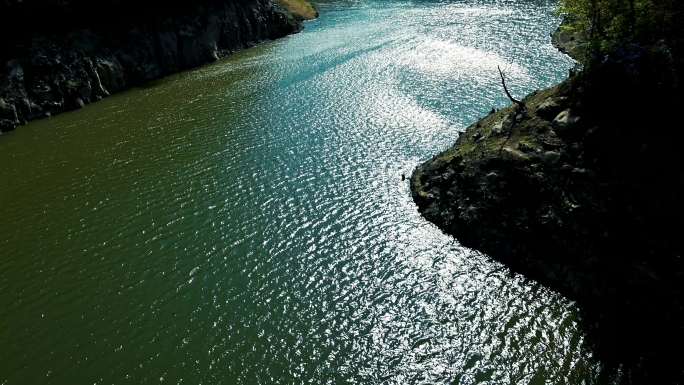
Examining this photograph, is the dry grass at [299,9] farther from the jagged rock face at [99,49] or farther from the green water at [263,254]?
the green water at [263,254]

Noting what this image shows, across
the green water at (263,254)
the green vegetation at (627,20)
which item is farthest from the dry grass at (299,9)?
the green vegetation at (627,20)

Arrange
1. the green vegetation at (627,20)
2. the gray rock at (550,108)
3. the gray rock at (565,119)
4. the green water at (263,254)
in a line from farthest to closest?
1. the gray rock at (550,108)
2. the gray rock at (565,119)
3. the green vegetation at (627,20)
4. the green water at (263,254)

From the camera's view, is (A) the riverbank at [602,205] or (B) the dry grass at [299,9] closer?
(A) the riverbank at [602,205]

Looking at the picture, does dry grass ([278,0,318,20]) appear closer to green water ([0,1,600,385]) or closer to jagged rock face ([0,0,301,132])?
jagged rock face ([0,0,301,132])

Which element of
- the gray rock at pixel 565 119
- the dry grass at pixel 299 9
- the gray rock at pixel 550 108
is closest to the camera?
the gray rock at pixel 565 119

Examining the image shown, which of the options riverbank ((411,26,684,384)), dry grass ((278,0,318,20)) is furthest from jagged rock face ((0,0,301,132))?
riverbank ((411,26,684,384))

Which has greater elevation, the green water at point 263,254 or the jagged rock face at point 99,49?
the jagged rock face at point 99,49
